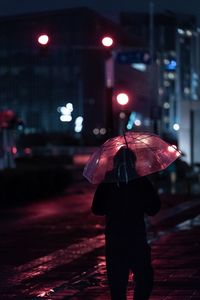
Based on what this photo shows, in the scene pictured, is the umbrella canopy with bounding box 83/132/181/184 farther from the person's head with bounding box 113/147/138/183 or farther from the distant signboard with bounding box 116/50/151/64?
the distant signboard with bounding box 116/50/151/64

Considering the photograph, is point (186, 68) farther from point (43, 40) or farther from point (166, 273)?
point (166, 273)

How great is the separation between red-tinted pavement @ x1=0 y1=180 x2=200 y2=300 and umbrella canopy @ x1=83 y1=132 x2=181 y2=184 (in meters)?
2.08

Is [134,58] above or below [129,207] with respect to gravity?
→ above

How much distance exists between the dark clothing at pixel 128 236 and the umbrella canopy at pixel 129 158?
4.8 inches

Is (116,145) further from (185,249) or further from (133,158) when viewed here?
(185,249)

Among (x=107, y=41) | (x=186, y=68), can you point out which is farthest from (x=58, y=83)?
(x=107, y=41)

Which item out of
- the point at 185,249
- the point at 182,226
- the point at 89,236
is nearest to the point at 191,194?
the point at 182,226

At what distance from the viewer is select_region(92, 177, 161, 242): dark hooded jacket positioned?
23.1 feet

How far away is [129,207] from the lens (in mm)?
→ 7039

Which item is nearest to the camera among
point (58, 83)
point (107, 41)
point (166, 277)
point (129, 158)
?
point (129, 158)

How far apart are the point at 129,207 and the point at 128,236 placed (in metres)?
0.27

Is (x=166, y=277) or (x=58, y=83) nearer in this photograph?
(x=166, y=277)

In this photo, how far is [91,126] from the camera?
9906 cm

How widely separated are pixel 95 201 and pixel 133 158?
0.55 metres
